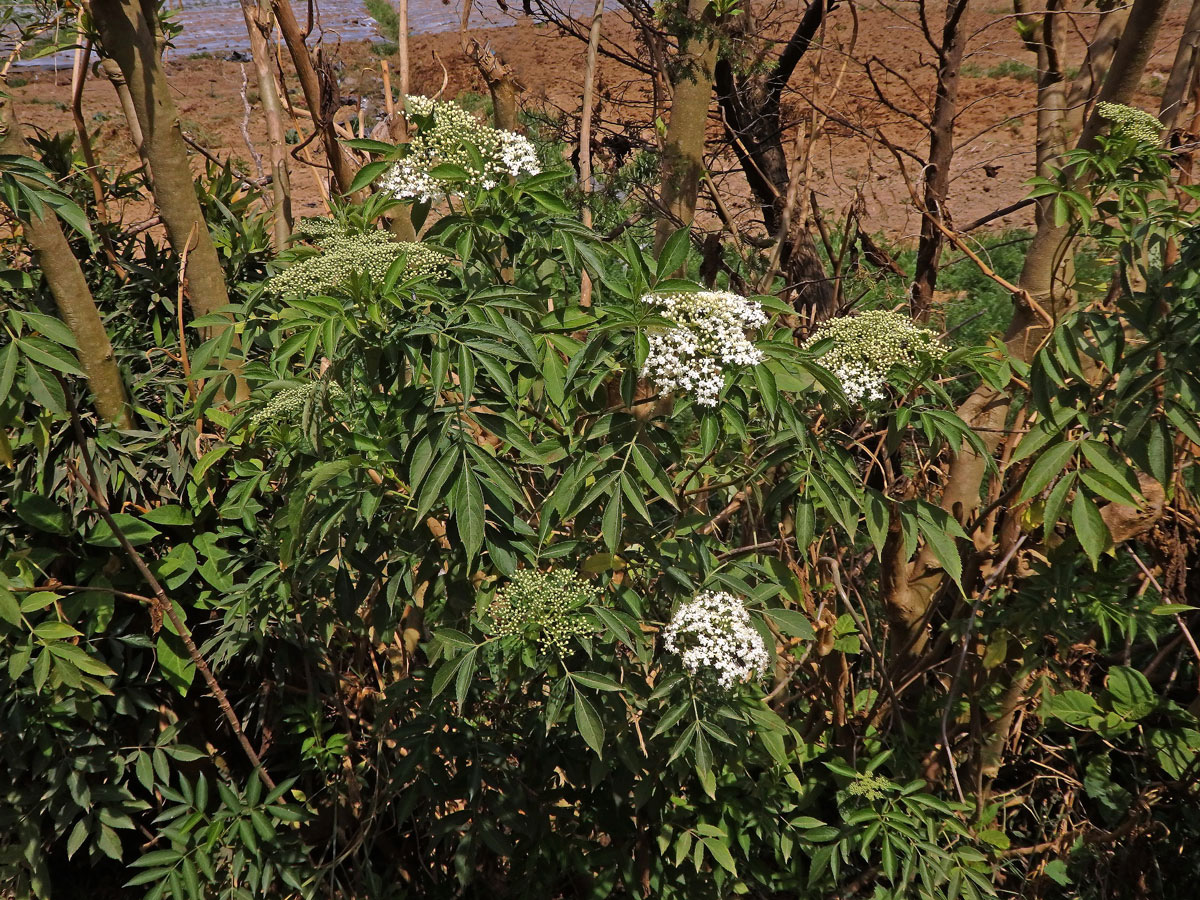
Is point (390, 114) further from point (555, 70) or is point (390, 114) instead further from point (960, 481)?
point (555, 70)

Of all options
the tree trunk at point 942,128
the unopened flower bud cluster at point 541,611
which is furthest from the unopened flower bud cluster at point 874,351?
the tree trunk at point 942,128

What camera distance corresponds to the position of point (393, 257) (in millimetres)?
A: 1771

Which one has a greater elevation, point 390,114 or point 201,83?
point 390,114

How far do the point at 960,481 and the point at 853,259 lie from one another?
1.35m

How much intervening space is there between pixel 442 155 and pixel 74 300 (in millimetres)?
1426

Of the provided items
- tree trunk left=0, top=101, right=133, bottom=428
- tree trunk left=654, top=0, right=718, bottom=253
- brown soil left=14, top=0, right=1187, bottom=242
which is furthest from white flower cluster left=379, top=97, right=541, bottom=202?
brown soil left=14, top=0, right=1187, bottom=242

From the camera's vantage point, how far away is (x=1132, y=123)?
2033 mm

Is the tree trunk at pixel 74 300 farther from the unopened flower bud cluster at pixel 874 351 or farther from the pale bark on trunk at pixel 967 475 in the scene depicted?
the pale bark on trunk at pixel 967 475

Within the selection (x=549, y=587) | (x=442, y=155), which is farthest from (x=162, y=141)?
(x=549, y=587)

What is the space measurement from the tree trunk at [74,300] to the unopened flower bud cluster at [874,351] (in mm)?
2079

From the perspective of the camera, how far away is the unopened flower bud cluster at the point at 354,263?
5.74 ft

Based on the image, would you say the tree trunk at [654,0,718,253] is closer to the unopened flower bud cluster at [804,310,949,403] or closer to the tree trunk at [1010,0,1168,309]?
the unopened flower bud cluster at [804,310,949,403]

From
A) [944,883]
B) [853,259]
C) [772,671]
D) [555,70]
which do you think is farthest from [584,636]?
[555,70]

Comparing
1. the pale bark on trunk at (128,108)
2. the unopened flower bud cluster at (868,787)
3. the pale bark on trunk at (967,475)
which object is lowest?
the unopened flower bud cluster at (868,787)
